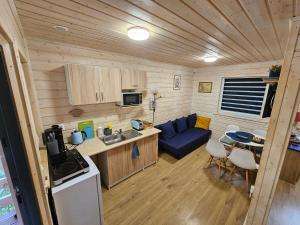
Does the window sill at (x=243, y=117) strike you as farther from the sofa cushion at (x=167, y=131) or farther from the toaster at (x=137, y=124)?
the toaster at (x=137, y=124)

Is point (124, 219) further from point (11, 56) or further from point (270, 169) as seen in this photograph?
point (11, 56)

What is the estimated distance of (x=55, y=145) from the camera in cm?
179

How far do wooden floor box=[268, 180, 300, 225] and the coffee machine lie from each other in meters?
3.04

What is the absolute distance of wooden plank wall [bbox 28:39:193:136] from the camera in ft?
6.56

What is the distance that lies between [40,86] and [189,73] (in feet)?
13.2

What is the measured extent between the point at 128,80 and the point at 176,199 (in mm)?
2305

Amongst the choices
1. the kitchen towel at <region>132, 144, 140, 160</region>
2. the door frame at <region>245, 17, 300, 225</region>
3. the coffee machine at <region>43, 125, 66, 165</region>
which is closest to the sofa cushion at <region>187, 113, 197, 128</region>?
the kitchen towel at <region>132, 144, 140, 160</region>

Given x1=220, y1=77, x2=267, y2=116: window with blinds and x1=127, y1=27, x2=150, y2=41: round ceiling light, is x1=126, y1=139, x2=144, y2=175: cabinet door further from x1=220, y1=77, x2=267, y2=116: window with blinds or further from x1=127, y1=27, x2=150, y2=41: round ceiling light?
x1=220, y1=77, x2=267, y2=116: window with blinds

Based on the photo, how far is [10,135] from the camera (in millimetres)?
842

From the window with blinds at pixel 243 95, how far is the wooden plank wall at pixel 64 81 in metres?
1.90

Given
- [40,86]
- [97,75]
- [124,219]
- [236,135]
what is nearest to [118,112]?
[97,75]

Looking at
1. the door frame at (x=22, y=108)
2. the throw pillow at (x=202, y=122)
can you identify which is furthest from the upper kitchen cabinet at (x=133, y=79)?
the throw pillow at (x=202, y=122)

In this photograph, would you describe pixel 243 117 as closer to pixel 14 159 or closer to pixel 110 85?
pixel 110 85

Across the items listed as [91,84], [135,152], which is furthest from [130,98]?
[135,152]
